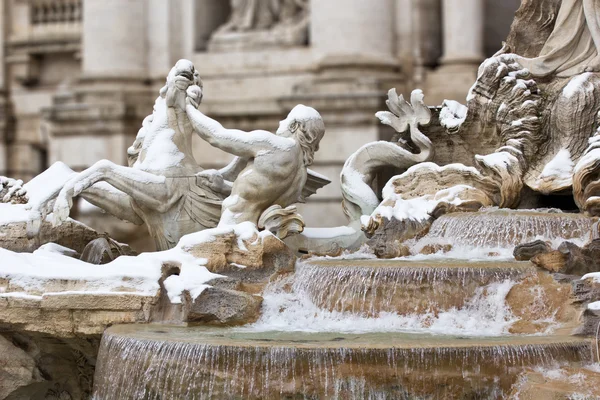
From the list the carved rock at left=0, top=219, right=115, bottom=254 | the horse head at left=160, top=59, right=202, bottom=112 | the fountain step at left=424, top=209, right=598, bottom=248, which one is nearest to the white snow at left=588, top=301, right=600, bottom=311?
the fountain step at left=424, top=209, right=598, bottom=248

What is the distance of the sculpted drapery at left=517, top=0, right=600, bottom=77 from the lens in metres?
14.0

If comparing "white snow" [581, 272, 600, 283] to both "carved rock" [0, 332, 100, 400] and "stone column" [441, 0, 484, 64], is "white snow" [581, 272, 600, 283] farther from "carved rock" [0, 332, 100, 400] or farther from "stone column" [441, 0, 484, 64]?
"stone column" [441, 0, 484, 64]

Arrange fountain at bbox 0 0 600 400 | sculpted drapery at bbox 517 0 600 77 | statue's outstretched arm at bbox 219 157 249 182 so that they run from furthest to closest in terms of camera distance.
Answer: sculpted drapery at bbox 517 0 600 77
statue's outstretched arm at bbox 219 157 249 182
fountain at bbox 0 0 600 400

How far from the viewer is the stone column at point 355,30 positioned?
808 inches

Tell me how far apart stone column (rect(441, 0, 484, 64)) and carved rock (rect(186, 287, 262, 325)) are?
31.9ft

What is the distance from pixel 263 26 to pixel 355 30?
191 centimetres

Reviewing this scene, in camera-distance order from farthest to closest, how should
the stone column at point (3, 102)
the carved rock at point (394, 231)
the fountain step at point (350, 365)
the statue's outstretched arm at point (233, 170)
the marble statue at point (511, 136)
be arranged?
the stone column at point (3, 102)
the statue's outstretched arm at point (233, 170)
the marble statue at point (511, 136)
the carved rock at point (394, 231)
the fountain step at point (350, 365)

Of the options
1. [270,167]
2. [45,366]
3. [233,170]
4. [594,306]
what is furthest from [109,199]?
[594,306]

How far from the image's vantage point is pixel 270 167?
504 inches

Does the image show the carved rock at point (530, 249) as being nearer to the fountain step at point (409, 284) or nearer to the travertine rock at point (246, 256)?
the fountain step at point (409, 284)

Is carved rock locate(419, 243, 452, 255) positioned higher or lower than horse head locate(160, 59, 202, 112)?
lower

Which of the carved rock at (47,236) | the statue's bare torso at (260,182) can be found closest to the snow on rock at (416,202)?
the statue's bare torso at (260,182)

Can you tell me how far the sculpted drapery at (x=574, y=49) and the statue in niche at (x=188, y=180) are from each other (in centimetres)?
217

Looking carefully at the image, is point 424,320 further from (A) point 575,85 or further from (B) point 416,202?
(A) point 575,85
